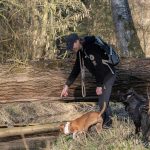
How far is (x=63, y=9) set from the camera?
13.2 metres

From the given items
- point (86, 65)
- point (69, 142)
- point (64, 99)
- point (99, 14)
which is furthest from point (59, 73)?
point (99, 14)

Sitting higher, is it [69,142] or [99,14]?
[99,14]

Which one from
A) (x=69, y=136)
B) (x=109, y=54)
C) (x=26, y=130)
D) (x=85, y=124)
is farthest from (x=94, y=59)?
(x=26, y=130)

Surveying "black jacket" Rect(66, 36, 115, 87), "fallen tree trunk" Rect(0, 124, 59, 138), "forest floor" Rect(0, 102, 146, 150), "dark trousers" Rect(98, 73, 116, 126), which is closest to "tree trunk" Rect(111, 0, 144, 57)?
"forest floor" Rect(0, 102, 146, 150)

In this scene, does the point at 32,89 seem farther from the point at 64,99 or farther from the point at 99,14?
the point at 99,14

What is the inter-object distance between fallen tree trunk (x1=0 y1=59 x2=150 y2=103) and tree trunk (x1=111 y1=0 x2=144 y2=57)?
2.31 metres

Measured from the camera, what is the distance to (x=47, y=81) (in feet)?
31.3

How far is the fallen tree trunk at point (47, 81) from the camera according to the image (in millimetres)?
9547

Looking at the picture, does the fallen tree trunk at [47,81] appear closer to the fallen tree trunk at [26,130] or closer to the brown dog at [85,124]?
the fallen tree trunk at [26,130]

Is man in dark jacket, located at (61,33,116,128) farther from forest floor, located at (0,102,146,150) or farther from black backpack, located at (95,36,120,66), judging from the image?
forest floor, located at (0,102,146,150)

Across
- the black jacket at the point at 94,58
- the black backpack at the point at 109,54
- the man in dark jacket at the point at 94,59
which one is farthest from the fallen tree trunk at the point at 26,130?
the black backpack at the point at 109,54

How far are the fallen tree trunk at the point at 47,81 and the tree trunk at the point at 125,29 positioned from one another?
90.8 inches

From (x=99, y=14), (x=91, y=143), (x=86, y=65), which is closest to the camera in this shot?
(x=91, y=143)

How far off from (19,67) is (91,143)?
8.54 feet
